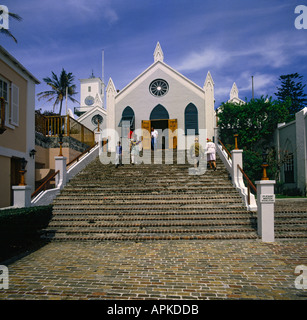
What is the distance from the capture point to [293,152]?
18.5 meters

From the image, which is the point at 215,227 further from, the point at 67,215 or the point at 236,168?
the point at 67,215

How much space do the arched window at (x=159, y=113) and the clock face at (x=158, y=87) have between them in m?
1.11

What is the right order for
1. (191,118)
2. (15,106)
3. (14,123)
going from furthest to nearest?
(191,118)
(15,106)
(14,123)

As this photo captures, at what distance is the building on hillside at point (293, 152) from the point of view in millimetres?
17109

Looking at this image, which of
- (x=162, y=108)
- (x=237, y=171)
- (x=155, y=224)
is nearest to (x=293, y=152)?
(x=237, y=171)

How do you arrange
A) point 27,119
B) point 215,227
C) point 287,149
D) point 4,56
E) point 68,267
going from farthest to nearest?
point 287,149
point 27,119
point 4,56
point 215,227
point 68,267

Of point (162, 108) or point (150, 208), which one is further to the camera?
point (162, 108)

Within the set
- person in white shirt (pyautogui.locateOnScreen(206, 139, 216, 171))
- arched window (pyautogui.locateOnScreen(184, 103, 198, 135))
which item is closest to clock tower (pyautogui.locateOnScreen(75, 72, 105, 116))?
arched window (pyautogui.locateOnScreen(184, 103, 198, 135))

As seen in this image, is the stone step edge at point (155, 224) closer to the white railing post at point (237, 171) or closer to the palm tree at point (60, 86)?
the white railing post at point (237, 171)

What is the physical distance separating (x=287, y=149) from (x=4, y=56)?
18.7 m

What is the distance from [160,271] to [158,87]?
1963 centimetres

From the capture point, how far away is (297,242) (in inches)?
289

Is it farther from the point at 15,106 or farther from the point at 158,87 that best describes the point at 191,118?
the point at 15,106
